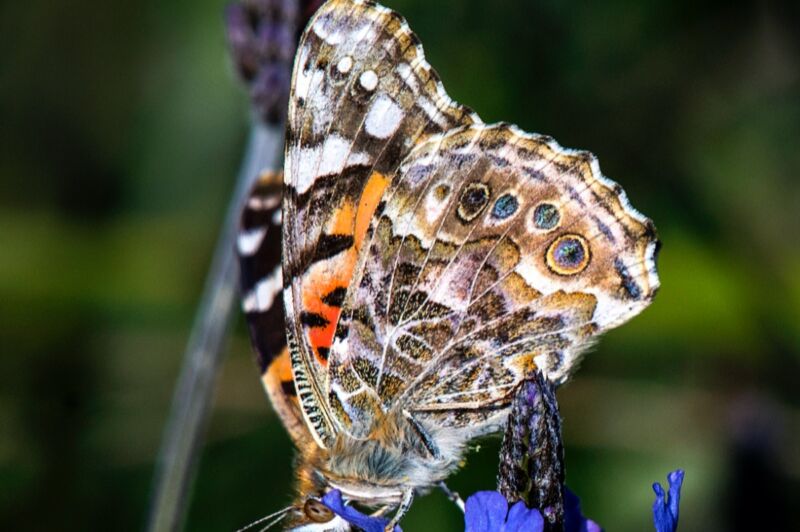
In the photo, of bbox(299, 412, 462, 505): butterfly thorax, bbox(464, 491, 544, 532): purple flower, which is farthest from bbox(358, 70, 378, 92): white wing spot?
bbox(464, 491, 544, 532): purple flower

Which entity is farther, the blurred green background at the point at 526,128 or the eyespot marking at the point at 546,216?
the blurred green background at the point at 526,128

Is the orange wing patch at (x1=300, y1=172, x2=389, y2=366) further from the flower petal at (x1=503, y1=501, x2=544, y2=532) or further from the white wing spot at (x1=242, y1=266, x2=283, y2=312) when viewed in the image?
the flower petal at (x1=503, y1=501, x2=544, y2=532)

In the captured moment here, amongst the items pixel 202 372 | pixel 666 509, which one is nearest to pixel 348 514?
pixel 666 509

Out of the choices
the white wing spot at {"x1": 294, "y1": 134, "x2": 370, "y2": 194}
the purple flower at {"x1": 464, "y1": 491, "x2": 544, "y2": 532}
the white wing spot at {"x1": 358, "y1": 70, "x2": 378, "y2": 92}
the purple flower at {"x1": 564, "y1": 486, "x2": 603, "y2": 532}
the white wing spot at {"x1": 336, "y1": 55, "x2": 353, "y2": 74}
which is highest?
the white wing spot at {"x1": 336, "y1": 55, "x2": 353, "y2": 74}

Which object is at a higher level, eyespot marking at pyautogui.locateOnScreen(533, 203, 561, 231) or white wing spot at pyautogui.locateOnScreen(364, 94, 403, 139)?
white wing spot at pyautogui.locateOnScreen(364, 94, 403, 139)

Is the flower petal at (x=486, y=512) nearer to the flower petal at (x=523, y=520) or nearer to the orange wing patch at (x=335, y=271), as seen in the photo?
the flower petal at (x=523, y=520)

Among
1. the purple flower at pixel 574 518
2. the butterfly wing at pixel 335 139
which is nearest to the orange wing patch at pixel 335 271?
the butterfly wing at pixel 335 139

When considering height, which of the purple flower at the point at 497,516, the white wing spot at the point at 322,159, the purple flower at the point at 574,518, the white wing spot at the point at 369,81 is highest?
the white wing spot at the point at 369,81
